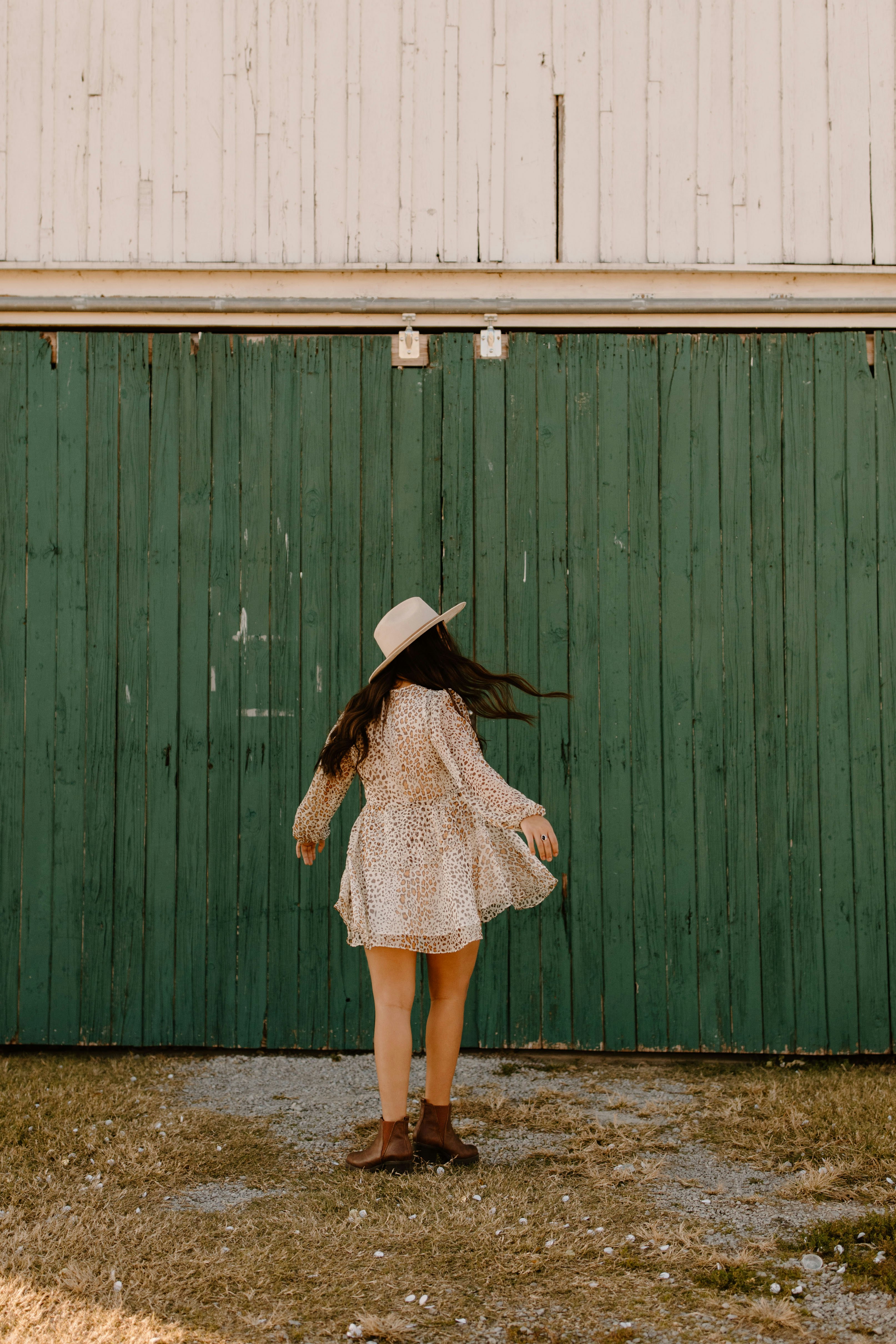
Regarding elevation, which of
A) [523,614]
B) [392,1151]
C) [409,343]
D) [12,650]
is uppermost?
[409,343]

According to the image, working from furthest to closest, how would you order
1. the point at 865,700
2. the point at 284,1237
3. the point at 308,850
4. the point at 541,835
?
the point at 865,700, the point at 308,850, the point at 541,835, the point at 284,1237

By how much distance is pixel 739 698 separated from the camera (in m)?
4.26

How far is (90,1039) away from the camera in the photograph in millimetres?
4262

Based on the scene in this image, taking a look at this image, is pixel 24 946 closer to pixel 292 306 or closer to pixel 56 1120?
pixel 56 1120

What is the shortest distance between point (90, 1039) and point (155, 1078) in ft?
1.51

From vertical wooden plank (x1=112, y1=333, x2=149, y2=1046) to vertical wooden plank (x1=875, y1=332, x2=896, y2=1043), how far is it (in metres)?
3.18

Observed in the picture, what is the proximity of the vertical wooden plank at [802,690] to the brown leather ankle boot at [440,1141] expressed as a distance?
1774 mm

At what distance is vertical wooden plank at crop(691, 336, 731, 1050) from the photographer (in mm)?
4195

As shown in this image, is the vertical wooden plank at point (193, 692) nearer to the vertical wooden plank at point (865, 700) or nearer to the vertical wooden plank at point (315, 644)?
the vertical wooden plank at point (315, 644)

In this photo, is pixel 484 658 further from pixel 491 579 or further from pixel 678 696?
pixel 678 696

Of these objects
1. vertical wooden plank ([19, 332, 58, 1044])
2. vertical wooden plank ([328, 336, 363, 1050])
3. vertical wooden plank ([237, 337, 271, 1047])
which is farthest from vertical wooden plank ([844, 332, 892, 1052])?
vertical wooden plank ([19, 332, 58, 1044])

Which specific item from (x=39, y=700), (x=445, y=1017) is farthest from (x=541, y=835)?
(x=39, y=700)

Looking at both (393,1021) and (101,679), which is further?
(101,679)

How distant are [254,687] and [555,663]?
131 cm
